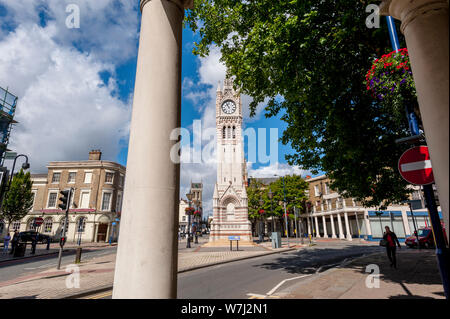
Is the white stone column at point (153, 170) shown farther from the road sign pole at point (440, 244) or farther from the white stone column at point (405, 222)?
the white stone column at point (405, 222)

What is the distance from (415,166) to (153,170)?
12.3ft

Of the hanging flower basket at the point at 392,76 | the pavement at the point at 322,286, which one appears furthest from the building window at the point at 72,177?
the hanging flower basket at the point at 392,76

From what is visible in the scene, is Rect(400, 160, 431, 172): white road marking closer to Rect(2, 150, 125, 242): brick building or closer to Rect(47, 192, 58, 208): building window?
Rect(2, 150, 125, 242): brick building

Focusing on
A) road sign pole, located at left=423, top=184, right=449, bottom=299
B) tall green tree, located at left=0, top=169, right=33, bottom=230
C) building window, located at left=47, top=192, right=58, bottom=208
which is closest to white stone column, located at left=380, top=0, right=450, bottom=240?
road sign pole, located at left=423, top=184, right=449, bottom=299

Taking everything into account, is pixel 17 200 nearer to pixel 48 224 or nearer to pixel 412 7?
pixel 48 224

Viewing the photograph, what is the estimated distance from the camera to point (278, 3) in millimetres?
6809

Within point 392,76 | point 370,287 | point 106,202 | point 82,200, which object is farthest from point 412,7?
point 82,200

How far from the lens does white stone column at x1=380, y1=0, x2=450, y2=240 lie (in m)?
1.90

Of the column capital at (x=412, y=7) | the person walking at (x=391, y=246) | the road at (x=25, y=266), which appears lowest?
the road at (x=25, y=266)

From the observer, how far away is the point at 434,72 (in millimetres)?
1996

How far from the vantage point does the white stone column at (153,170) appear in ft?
6.72

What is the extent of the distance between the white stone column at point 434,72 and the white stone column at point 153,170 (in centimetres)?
238

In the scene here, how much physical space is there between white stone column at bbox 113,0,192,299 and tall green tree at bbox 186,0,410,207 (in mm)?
4344
